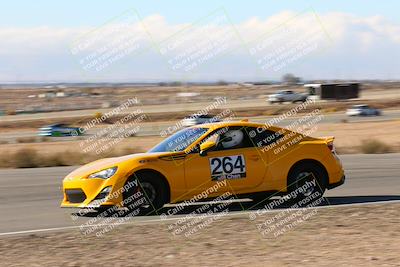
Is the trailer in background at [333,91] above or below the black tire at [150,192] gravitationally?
below

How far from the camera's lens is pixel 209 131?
11781mm

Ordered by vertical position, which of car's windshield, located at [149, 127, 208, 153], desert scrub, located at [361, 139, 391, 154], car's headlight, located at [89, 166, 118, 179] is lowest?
desert scrub, located at [361, 139, 391, 154]

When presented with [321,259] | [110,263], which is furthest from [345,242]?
[110,263]

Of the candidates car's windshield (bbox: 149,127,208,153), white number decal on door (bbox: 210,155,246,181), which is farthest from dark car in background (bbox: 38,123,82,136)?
white number decal on door (bbox: 210,155,246,181)

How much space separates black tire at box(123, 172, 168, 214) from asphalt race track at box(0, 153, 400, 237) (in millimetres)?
246

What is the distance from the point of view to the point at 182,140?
11.9 meters

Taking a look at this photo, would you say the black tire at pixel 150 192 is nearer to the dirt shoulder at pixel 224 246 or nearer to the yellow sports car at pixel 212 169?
the yellow sports car at pixel 212 169

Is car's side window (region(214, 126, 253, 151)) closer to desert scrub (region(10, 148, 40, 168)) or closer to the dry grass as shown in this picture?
the dry grass

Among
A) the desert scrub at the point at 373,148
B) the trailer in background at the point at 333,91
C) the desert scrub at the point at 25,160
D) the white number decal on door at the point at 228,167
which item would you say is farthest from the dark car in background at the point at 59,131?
the trailer in background at the point at 333,91

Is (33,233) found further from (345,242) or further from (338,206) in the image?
(338,206)

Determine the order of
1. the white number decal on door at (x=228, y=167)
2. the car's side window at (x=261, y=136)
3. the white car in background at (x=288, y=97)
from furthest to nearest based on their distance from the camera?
the white car in background at (x=288, y=97) → the car's side window at (x=261, y=136) → the white number decal on door at (x=228, y=167)

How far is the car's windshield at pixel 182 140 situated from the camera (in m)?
11.7

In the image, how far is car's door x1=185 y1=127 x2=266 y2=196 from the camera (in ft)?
37.8

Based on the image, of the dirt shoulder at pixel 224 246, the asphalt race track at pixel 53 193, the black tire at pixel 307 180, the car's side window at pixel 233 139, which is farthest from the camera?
the black tire at pixel 307 180
